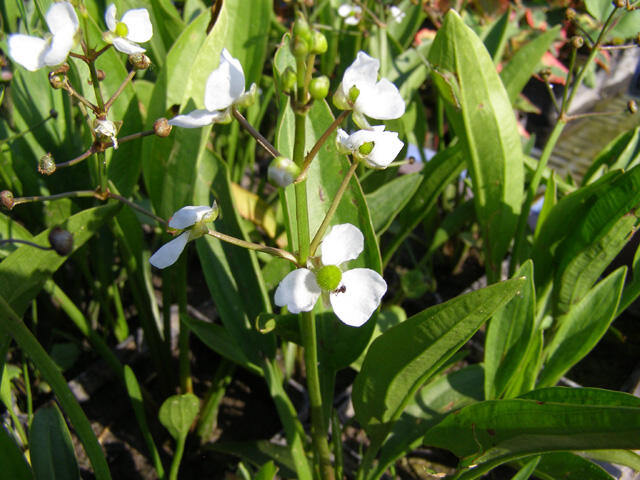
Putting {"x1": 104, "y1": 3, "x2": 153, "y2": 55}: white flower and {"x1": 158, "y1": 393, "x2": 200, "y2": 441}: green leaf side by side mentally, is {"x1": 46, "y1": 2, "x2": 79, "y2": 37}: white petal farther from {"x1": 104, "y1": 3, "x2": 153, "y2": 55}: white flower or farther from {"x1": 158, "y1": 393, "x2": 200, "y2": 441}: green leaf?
{"x1": 158, "y1": 393, "x2": 200, "y2": 441}: green leaf

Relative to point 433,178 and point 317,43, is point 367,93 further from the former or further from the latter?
point 433,178

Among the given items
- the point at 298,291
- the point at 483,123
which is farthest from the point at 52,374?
the point at 483,123

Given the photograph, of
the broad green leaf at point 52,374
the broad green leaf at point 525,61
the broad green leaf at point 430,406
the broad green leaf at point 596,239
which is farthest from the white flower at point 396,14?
the broad green leaf at point 52,374

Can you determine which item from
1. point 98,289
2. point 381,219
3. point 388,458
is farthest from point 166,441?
point 381,219

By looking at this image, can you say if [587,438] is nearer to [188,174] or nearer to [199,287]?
[188,174]

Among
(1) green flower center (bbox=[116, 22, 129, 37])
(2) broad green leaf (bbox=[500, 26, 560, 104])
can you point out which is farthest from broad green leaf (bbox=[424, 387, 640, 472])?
(2) broad green leaf (bbox=[500, 26, 560, 104])
